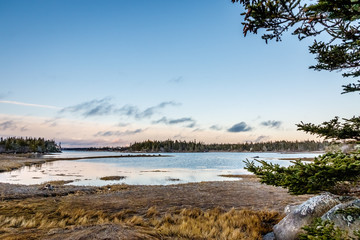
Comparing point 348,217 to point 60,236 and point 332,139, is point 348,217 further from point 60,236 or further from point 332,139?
point 60,236

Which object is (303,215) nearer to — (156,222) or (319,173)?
(156,222)

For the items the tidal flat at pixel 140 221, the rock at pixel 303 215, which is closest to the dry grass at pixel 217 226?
the tidal flat at pixel 140 221

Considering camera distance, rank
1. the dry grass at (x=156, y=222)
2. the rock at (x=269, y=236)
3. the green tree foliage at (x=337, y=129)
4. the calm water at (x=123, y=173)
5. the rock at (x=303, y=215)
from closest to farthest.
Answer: the green tree foliage at (x=337, y=129) → the rock at (x=303, y=215) → the dry grass at (x=156, y=222) → the rock at (x=269, y=236) → the calm water at (x=123, y=173)

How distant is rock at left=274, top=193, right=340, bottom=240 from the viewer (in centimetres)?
821

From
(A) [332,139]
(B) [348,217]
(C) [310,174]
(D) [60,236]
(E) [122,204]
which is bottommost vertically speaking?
(E) [122,204]

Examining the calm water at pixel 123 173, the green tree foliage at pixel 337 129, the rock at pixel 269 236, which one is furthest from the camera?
the calm water at pixel 123 173

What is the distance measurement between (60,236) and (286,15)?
8.16 m

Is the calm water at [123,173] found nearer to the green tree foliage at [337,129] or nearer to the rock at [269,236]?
the rock at [269,236]

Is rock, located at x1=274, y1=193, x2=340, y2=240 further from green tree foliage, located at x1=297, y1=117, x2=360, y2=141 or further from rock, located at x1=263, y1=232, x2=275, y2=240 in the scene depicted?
green tree foliage, located at x1=297, y1=117, x2=360, y2=141

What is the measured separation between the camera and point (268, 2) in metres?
3.87

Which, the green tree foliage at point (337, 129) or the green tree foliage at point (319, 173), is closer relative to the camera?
the green tree foliage at point (319, 173)

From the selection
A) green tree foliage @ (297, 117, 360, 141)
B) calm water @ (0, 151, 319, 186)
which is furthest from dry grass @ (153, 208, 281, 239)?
calm water @ (0, 151, 319, 186)

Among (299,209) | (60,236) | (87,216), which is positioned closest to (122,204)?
(87,216)

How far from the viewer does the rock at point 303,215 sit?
8211 millimetres
